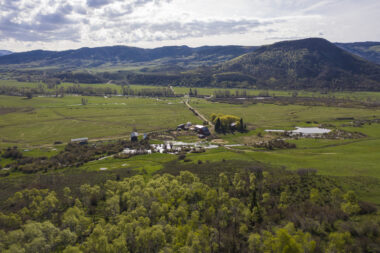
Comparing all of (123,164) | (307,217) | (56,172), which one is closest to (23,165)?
(56,172)

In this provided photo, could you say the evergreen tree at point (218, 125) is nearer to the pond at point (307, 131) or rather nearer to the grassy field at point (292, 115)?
the grassy field at point (292, 115)

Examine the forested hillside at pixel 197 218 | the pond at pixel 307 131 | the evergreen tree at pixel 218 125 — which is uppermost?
the evergreen tree at pixel 218 125

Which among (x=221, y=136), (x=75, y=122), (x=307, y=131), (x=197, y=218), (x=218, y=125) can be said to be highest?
(x=75, y=122)

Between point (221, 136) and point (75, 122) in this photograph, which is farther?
point (75, 122)

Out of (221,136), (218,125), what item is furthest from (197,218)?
(218,125)

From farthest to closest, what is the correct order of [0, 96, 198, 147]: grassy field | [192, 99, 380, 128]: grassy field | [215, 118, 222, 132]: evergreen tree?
1. [192, 99, 380, 128]: grassy field
2. [215, 118, 222, 132]: evergreen tree
3. [0, 96, 198, 147]: grassy field

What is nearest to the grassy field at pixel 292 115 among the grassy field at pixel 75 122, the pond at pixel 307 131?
the pond at pixel 307 131

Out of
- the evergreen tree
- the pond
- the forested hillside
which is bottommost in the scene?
the forested hillside

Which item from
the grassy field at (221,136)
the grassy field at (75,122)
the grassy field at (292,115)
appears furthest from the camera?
the grassy field at (292,115)

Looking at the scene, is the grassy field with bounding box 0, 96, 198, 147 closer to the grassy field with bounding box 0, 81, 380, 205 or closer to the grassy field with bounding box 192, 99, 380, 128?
the grassy field with bounding box 0, 81, 380, 205

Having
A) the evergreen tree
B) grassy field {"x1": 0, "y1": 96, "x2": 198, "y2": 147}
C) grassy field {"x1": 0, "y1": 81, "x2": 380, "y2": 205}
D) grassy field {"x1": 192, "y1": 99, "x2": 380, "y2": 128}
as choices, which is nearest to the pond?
grassy field {"x1": 0, "y1": 81, "x2": 380, "y2": 205}

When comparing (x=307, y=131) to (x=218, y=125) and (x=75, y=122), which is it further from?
(x=75, y=122)

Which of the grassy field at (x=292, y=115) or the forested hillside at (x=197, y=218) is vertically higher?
the grassy field at (x=292, y=115)
